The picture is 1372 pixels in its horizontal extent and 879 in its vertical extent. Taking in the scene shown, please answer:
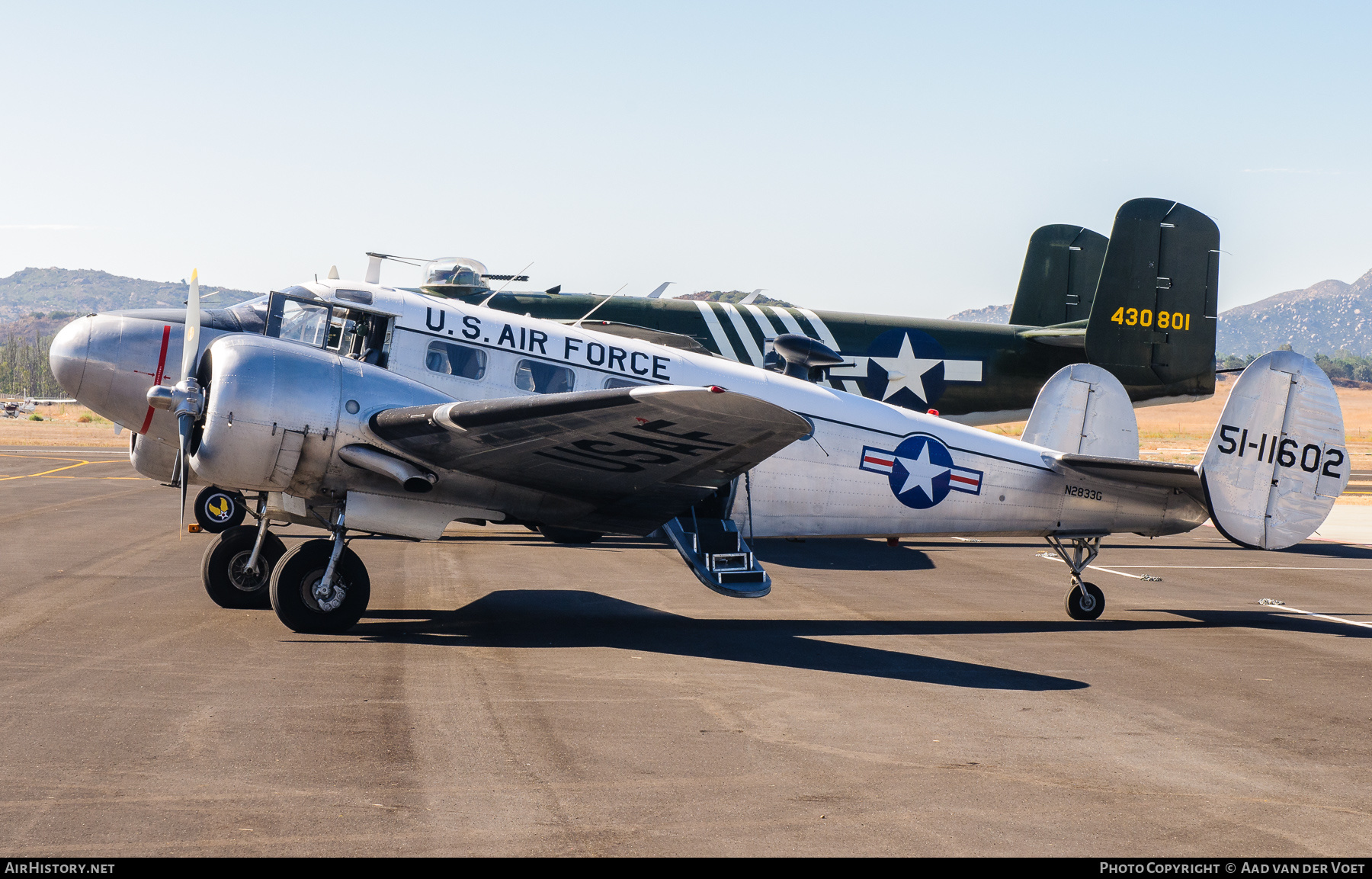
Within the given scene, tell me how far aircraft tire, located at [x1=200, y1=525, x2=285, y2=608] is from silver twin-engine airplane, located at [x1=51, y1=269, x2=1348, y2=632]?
1.1 inches

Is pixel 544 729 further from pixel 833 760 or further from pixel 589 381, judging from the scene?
pixel 589 381

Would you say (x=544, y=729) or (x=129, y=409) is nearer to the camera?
(x=544, y=729)

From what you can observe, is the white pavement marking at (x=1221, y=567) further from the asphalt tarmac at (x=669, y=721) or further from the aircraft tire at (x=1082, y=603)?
the aircraft tire at (x=1082, y=603)

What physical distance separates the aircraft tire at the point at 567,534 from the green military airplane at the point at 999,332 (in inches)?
341

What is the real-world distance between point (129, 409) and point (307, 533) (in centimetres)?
794

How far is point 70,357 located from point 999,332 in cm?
1832

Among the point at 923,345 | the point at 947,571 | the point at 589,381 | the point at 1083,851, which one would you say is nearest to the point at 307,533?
the point at 589,381

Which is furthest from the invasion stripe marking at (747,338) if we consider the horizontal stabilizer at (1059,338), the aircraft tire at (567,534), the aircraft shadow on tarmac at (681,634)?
the aircraft tire at (567,534)

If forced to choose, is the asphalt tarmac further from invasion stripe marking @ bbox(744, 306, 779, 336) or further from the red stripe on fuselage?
invasion stripe marking @ bbox(744, 306, 779, 336)

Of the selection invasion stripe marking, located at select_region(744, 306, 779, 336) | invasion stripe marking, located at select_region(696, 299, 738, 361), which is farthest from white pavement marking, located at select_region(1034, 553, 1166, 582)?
invasion stripe marking, located at select_region(696, 299, 738, 361)

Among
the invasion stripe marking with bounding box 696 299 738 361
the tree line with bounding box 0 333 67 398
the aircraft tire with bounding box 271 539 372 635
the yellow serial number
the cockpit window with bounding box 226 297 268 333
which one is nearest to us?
the aircraft tire with bounding box 271 539 372 635

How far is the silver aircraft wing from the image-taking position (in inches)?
360

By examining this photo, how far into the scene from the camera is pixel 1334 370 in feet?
638

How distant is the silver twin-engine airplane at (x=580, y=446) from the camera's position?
1033cm
